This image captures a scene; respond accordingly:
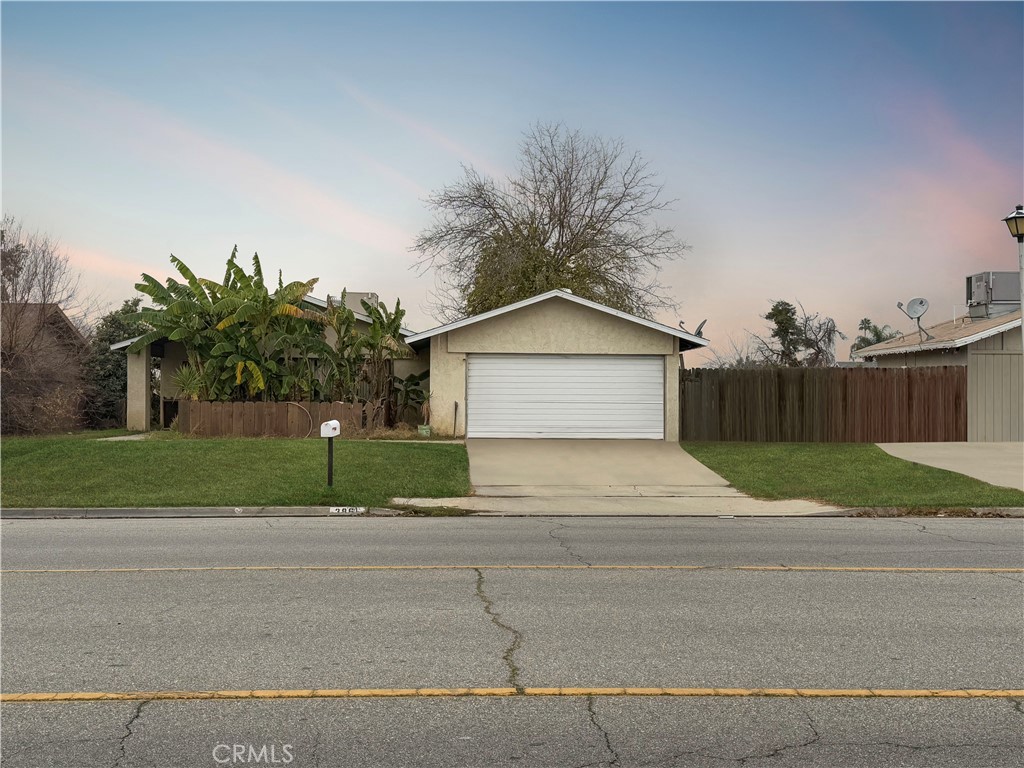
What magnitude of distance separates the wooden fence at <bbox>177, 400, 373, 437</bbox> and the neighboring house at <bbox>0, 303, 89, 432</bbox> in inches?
276

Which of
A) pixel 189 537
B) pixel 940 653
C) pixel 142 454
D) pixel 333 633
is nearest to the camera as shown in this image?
pixel 940 653

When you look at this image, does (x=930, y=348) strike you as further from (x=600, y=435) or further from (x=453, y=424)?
(x=453, y=424)

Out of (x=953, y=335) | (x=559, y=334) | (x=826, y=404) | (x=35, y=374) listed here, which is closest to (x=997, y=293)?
(x=953, y=335)

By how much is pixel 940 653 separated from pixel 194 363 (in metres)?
21.5

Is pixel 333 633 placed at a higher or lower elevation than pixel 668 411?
lower

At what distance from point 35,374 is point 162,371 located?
3.56m

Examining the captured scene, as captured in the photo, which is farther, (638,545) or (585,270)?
(585,270)

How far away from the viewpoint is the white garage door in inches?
931

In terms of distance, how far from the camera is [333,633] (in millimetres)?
6344

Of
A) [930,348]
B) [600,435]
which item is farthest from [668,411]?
[930,348]

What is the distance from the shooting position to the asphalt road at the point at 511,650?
446 centimetres

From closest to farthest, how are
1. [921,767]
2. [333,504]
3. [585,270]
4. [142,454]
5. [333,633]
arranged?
[921,767] < [333,633] < [333,504] < [142,454] < [585,270]

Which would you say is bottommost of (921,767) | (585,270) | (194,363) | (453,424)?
(921,767)

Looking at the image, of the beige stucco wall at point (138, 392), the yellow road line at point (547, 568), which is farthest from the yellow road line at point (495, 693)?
the beige stucco wall at point (138, 392)
